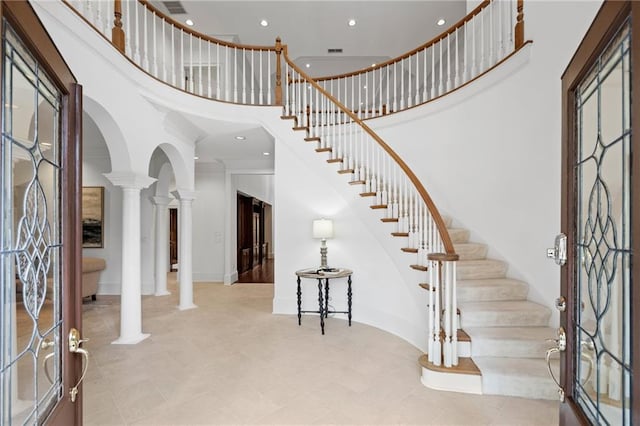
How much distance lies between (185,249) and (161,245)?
55.8 inches

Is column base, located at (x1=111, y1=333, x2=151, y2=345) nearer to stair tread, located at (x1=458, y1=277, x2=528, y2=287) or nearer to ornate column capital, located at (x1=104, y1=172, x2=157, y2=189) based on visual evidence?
ornate column capital, located at (x1=104, y1=172, x2=157, y2=189)

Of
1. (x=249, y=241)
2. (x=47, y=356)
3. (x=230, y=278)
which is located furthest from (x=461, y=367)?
(x=249, y=241)

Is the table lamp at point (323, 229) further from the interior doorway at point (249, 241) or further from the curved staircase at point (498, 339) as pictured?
the interior doorway at point (249, 241)

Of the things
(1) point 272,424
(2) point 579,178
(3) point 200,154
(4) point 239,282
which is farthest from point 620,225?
(4) point 239,282

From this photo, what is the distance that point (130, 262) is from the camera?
3.59m

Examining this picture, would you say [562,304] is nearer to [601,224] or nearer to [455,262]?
[601,224]

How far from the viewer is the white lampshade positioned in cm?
435

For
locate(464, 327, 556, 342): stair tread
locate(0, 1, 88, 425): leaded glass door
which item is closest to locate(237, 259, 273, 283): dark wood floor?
locate(464, 327, 556, 342): stair tread

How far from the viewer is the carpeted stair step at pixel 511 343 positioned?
8.66 feet

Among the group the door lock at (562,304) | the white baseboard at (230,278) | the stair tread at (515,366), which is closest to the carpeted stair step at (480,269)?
the stair tread at (515,366)

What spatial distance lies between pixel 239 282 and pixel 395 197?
463cm

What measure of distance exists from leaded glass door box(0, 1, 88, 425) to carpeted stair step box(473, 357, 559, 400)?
8.58 feet

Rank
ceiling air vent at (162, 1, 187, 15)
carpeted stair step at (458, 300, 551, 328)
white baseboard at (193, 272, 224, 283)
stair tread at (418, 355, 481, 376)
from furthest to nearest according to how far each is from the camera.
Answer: white baseboard at (193, 272, 224, 283) → ceiling air vent at (162, 1, 187, 15) → carpeted stair step at (458, 300, 551, 328) → stair tread at (418, 355, 481, 376)

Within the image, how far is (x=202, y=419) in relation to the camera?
7.11 ft
